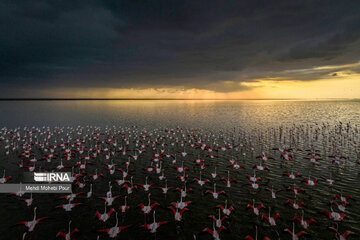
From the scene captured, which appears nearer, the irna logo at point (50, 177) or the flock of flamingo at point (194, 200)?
the flock of flamingo at point (194, 200)

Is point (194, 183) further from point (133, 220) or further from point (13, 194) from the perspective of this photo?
point (13, 194)

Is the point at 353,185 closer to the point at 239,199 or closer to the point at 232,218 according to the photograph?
the point at 239,199

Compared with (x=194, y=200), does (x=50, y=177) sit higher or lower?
higher

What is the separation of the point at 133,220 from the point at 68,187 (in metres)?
8.62

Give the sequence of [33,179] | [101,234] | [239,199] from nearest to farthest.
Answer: [101,234]
[239,199]
[33,179]

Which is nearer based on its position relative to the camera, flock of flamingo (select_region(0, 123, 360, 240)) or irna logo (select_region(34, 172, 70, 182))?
flock of flamingo (select_region(0, 123, 360, 240))

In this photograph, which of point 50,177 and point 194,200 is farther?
point 50,177

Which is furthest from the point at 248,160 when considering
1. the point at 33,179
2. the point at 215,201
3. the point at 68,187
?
the point at 33,179

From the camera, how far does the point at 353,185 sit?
71.9 ft

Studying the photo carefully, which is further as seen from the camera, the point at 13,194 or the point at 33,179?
the point at 33,179

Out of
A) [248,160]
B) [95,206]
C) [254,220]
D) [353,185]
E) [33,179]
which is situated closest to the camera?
[254,220]

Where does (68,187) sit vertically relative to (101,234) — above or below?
above

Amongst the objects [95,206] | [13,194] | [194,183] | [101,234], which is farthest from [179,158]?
[13,194]

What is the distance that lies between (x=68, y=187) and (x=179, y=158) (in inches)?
656
